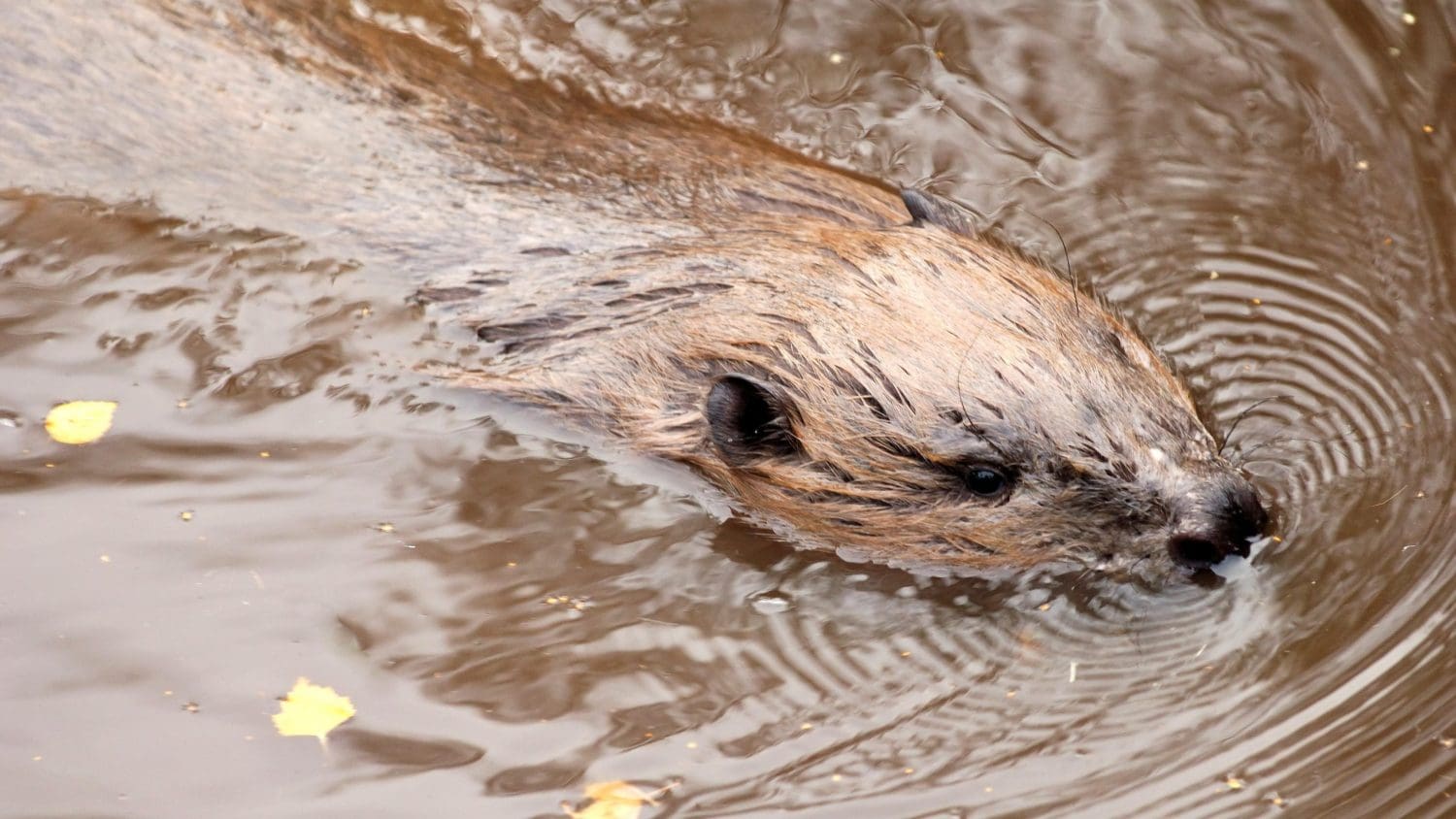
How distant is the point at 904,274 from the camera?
4004 mm

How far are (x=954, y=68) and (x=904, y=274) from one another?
1697mm

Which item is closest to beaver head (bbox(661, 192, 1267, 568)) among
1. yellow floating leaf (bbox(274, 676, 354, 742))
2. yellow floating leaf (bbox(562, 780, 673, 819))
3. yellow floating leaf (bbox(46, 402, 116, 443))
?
yellow floating leaf (bbox(562, 780, 673, 819))

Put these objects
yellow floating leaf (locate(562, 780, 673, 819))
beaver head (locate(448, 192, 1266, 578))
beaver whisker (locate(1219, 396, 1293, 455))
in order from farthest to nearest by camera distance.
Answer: beaver whisker (locate(1219, 396, 1293, 455)) < beaver head (locate(448, 192, 1266, 578)) < yellow floating leaf (locate(562, 780, 673, 819))

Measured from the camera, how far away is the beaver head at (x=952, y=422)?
381cm

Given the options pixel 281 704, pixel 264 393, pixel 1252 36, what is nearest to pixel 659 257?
pixel 264 393

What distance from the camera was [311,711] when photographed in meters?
3.77

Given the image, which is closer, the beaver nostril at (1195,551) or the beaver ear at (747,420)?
the beaver nostril at (1195,551)

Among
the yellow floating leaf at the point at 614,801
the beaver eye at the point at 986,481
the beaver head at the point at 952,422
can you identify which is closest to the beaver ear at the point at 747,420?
the beaver head at the point at 952,422

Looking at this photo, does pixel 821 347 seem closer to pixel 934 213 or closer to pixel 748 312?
pixel 748 312

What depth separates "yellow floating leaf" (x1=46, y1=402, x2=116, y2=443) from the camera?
14.3 feet

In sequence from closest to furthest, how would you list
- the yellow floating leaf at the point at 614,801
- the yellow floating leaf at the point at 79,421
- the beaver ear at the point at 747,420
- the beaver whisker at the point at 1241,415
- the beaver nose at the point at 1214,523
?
the yellow floating leaf at the point at 614,801, the beaver nose at the point at 1214,523, the beaver ear at the point at 747,420, the beaver whisker at the point at 1241,415, the yellow floating leaf at the point at 79,421

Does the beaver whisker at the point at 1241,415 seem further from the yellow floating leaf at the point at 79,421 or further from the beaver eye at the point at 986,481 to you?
the yellow floating leaf at the point at 79,421

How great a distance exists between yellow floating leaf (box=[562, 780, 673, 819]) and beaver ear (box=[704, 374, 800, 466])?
960 mm

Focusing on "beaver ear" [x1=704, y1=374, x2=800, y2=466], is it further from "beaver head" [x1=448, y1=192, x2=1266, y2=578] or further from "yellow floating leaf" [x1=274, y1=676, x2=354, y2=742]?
"yellow floating leaf" [x1=274, y1=676, x2=354, y2=742]
